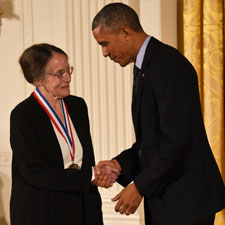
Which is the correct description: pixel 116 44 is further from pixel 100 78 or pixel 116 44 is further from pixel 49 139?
pixel 100 78

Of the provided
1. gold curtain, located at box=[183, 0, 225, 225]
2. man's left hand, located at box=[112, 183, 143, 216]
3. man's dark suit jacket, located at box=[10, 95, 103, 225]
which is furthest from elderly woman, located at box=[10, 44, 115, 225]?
gold curtain, located at box=[183, 0, 225, 225]

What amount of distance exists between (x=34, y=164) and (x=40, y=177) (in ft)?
0.22

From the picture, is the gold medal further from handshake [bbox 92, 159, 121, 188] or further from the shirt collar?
A: the shirt collar

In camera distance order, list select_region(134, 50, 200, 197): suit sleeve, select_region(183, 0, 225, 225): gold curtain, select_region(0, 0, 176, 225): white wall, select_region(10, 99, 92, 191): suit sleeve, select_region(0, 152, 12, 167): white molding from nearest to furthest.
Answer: select_region(134, 50, 200, 197): suit sleeve → select_region(10, 99, 92, 191): suit sleeve → select_region(183, 0, 225, 225): gold curtain → select_region(0, 0, 176, 225): white wall → select_region(0, 152, 12, 167): white molding

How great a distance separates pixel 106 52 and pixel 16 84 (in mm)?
1982

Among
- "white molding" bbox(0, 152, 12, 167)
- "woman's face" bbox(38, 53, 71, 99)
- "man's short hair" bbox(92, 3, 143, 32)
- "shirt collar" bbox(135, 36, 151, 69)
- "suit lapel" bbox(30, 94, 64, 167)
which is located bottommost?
"white molding" bbox(0, 152, 12, 167)

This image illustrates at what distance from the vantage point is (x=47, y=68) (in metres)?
2.33

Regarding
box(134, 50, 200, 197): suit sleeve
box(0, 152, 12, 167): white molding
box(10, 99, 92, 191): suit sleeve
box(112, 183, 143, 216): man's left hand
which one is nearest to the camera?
box(134, 50, 200, 197): suit sleeve

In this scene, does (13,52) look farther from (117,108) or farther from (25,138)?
(25,138)

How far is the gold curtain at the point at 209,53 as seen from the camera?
3479mm

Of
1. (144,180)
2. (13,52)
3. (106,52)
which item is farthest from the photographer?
(13,52)

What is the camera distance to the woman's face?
2.33 m

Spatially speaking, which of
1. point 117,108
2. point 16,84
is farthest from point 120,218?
point 16,84

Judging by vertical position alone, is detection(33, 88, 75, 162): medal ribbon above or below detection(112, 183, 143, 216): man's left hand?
above
